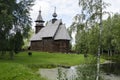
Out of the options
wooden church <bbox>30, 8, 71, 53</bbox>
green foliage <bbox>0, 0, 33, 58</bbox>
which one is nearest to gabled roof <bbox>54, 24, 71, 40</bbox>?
wooden church <bbox>30, 8, 71, 53</bbox>

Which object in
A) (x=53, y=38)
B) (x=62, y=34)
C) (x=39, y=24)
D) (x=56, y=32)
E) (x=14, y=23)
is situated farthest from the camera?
(x=39, y=24)

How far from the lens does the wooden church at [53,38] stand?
7969 centimetres

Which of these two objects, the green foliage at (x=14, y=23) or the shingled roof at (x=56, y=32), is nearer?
the green foliage at (x=14, y=23)

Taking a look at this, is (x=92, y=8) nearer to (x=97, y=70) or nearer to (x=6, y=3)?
(x=97, y=70)

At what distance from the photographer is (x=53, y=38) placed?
265 ft

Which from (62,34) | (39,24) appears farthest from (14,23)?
(39,24)

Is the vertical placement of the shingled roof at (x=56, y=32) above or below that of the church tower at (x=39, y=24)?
below

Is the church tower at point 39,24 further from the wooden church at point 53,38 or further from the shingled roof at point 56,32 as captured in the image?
the shingled roof at point 56,32

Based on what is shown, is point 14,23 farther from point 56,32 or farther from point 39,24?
point 39,24

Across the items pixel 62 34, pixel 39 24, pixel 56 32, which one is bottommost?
pixel 62 34

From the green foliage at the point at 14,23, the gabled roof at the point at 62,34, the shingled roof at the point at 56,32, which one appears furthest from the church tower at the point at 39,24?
the green foliage at the point at 14,23

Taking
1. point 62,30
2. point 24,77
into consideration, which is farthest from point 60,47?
point 24,77

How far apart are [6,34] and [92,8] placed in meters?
33.8

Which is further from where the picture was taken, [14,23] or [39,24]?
[39,24]
